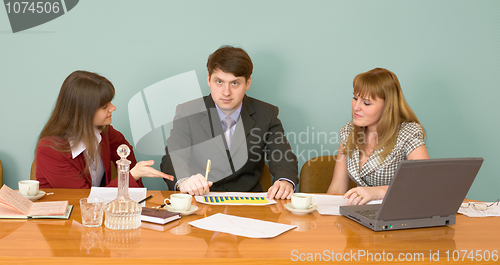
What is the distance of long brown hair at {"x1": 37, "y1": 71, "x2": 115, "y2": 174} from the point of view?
6.67 ft

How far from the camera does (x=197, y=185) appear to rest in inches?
65.6

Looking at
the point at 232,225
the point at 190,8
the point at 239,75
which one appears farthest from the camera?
the point at 190,8

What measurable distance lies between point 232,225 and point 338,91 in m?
1.70

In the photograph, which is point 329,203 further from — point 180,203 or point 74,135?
point 74,135

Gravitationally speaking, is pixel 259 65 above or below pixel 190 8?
below

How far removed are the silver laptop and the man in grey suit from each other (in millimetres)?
877

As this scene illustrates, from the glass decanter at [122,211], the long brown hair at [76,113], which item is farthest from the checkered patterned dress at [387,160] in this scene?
the long brown hair at [76,113]

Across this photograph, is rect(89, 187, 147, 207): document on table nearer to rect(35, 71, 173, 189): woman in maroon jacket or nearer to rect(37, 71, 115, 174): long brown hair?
rect(35, 71, 173, 189): woman in maroon jacket

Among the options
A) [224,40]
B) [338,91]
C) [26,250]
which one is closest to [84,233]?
[26,250]

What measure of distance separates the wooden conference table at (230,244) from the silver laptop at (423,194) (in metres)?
0.03

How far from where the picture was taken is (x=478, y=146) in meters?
2.80

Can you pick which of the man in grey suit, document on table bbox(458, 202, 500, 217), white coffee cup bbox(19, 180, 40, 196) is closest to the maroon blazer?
white coffee cup bbox(19, 180, 40, 196)

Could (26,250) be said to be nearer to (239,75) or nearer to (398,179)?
(398,179)

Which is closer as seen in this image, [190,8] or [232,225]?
[232,225]
